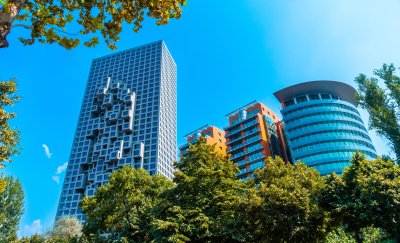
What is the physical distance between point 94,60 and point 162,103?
4297 cm

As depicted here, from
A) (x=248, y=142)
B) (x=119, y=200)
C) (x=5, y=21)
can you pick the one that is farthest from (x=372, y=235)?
(x=248, y=142)

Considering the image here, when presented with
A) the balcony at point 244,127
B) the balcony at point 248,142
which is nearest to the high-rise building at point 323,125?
the balcony at point 248,142

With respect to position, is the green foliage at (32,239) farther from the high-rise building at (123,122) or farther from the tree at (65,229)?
the high-rise building at (123,122)

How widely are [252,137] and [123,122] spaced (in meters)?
46.3

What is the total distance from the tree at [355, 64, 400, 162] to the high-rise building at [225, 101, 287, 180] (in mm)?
55481

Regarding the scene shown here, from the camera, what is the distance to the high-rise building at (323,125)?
72.6 m

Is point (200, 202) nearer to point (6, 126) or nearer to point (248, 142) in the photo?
point (6, 126)

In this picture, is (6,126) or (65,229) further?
(65,229)

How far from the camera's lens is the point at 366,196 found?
15.3 meters

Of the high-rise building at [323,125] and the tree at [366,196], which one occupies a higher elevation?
the high-rise building at [323,125]

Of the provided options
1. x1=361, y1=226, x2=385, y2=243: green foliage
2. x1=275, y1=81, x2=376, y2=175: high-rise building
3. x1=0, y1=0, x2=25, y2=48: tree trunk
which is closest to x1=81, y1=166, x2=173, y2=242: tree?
x1=361, y1=226, x2=385, y2=243: green foliage

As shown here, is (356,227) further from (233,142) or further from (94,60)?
(94,60)

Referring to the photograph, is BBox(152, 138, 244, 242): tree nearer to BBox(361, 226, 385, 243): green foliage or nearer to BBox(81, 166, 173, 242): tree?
BBox(81, 166, 173, 242): tree

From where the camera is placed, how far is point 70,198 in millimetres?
92062
